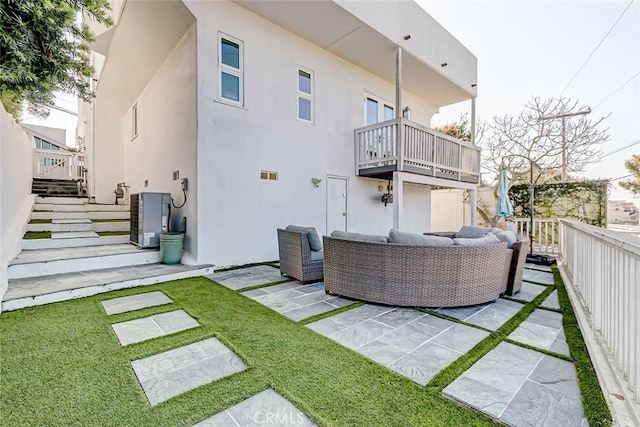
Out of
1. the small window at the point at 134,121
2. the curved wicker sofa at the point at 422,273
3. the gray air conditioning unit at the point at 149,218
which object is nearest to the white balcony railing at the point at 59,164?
the small window at the point at 134,121

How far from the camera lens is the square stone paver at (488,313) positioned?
3176 mm

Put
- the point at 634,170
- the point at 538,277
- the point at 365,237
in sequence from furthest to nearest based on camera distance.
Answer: the point at 634,170 < the point at 538,277 < the point at 365,237

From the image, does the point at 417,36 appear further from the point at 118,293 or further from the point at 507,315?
the point at 118,293

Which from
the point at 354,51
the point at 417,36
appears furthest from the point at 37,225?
the point at 417,36

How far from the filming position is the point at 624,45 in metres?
8.43

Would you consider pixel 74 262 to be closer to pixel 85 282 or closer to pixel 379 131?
pixel 85 282

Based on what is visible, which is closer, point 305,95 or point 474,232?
point 474,232

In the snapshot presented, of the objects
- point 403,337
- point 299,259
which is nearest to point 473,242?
point 403,337

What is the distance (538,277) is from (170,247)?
7.11 metres

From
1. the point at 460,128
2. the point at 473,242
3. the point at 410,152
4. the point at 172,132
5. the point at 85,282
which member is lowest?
the point at 85,282

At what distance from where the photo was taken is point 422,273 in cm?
347

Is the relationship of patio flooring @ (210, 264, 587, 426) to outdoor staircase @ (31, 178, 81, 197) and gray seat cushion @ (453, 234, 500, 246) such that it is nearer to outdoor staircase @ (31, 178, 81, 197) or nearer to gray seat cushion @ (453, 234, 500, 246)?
gray seat cushion @ (453, 234, 500, 246)

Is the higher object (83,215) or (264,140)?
(264,140)

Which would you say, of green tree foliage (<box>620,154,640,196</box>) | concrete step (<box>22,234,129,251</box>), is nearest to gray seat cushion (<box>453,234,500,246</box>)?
concrete step (<box>22,234,129,251</box>)
